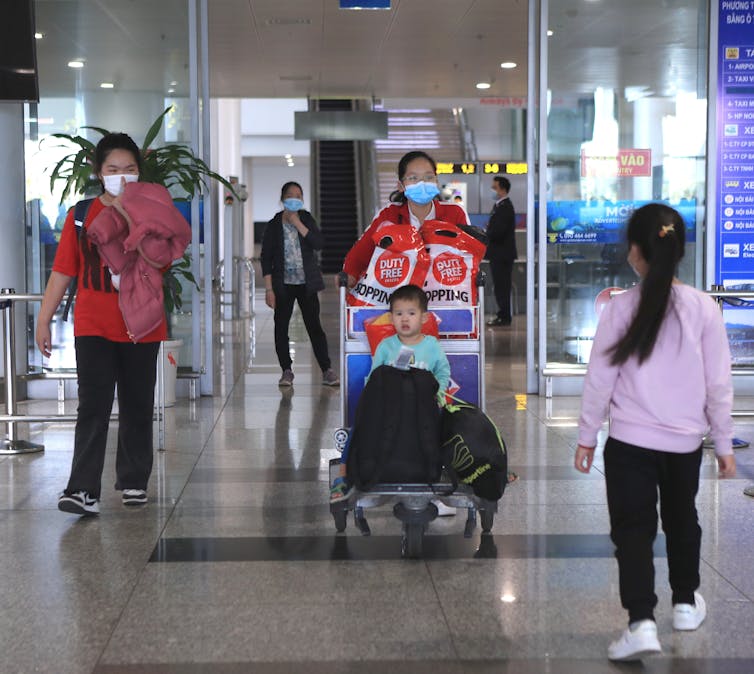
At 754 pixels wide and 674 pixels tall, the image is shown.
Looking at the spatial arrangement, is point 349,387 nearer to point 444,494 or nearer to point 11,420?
point 444,494

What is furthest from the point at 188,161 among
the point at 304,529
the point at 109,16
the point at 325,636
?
the point at 325,636

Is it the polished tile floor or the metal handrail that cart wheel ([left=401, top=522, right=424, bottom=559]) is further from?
the metal handrail

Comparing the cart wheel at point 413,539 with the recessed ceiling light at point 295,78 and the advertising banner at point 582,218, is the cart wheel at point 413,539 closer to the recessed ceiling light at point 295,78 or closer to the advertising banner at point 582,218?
the advertising banner at point 582,218

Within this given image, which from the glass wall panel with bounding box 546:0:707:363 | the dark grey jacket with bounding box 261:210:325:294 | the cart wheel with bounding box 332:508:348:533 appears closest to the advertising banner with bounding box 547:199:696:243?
the glass wall panel with bounding box 546:0:707:363

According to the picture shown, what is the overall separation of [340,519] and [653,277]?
1789 mm

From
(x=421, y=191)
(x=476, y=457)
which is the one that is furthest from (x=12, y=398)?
(x=476, y=457)

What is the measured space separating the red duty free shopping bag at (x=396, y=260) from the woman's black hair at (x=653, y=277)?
1.61m

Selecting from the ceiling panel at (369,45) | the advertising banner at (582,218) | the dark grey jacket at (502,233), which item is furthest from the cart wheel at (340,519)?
the dark grey jacket at (502,233)

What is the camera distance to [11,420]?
6.63m

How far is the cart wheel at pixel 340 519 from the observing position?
459 cm

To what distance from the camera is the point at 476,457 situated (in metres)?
4.31

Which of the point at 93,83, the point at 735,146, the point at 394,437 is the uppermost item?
the point at 93,83

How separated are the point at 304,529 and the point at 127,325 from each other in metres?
1.12

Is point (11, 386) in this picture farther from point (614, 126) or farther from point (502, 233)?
point (502, 233)
